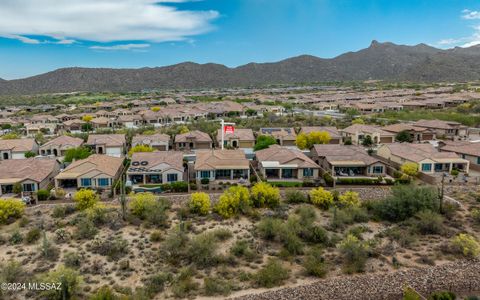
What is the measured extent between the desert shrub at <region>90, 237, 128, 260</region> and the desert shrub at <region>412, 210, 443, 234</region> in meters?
20.8

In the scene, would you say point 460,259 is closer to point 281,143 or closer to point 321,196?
point 321,196

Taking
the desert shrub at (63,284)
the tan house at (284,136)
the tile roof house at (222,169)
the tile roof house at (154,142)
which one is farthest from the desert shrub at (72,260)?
the tan house at (284,136)

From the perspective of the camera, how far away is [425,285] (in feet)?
A: 64.3

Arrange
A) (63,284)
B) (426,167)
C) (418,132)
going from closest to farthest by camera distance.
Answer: (63,284) → (426,167) → (418,132)

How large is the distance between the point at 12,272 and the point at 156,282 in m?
8.13

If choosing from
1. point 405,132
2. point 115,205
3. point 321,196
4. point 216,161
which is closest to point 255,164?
point 216,161

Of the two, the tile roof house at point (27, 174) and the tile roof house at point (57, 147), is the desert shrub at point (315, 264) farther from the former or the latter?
the tile roof house at point (57, 147)

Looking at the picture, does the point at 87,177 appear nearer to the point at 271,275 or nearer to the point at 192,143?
the point at 192,143

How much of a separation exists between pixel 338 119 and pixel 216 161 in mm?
43925

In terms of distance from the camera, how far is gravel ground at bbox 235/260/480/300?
18703mm

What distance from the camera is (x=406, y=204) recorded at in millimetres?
27766

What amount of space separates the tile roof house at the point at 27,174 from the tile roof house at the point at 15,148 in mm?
11545

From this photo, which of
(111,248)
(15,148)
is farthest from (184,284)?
(15,148)

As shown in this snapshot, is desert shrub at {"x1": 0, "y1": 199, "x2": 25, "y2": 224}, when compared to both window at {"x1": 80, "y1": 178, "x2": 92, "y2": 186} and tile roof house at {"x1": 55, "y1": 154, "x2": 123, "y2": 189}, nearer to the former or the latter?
tile roof house at {"x1": 55, "y1": 154, "x2": 123, "y2": 189}
